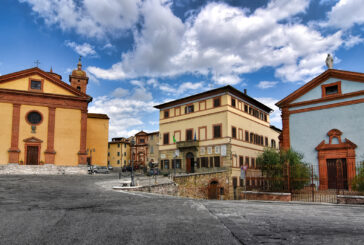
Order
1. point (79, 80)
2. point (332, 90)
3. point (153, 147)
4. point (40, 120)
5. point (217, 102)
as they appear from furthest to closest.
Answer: point (153, 147) → point (79, 80) → point (217, 102) → point (40, 120) → point (332, 90)

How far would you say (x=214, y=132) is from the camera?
36.0 metres

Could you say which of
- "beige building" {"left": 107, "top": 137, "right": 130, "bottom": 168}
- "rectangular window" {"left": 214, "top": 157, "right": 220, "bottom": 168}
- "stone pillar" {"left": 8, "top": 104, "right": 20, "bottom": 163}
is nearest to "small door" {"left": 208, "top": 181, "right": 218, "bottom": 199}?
"rectangular window" {"left": 214, "top": 157, "right": 220, "bottom": 168}

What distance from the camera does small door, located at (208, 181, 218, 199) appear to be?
3231cm

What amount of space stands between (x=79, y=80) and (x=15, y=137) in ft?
78.0

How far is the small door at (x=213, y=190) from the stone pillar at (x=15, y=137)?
21302 mm

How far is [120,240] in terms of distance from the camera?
18.2 ft

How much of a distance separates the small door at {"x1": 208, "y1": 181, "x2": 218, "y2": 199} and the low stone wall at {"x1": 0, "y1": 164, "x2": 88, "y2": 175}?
47.1 ft

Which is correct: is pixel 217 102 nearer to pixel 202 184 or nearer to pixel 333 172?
pixel 202 184

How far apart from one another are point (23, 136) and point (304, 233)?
111ft

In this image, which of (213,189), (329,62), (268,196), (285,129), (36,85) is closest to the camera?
(268,196)

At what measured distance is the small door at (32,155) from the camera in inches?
1309

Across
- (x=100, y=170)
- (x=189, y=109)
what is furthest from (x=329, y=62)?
(x=100, y=170)

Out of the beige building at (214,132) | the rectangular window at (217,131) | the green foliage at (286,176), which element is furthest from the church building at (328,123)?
the rectangular window at (217,131)

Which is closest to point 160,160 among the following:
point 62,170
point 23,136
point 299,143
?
point 62,170
